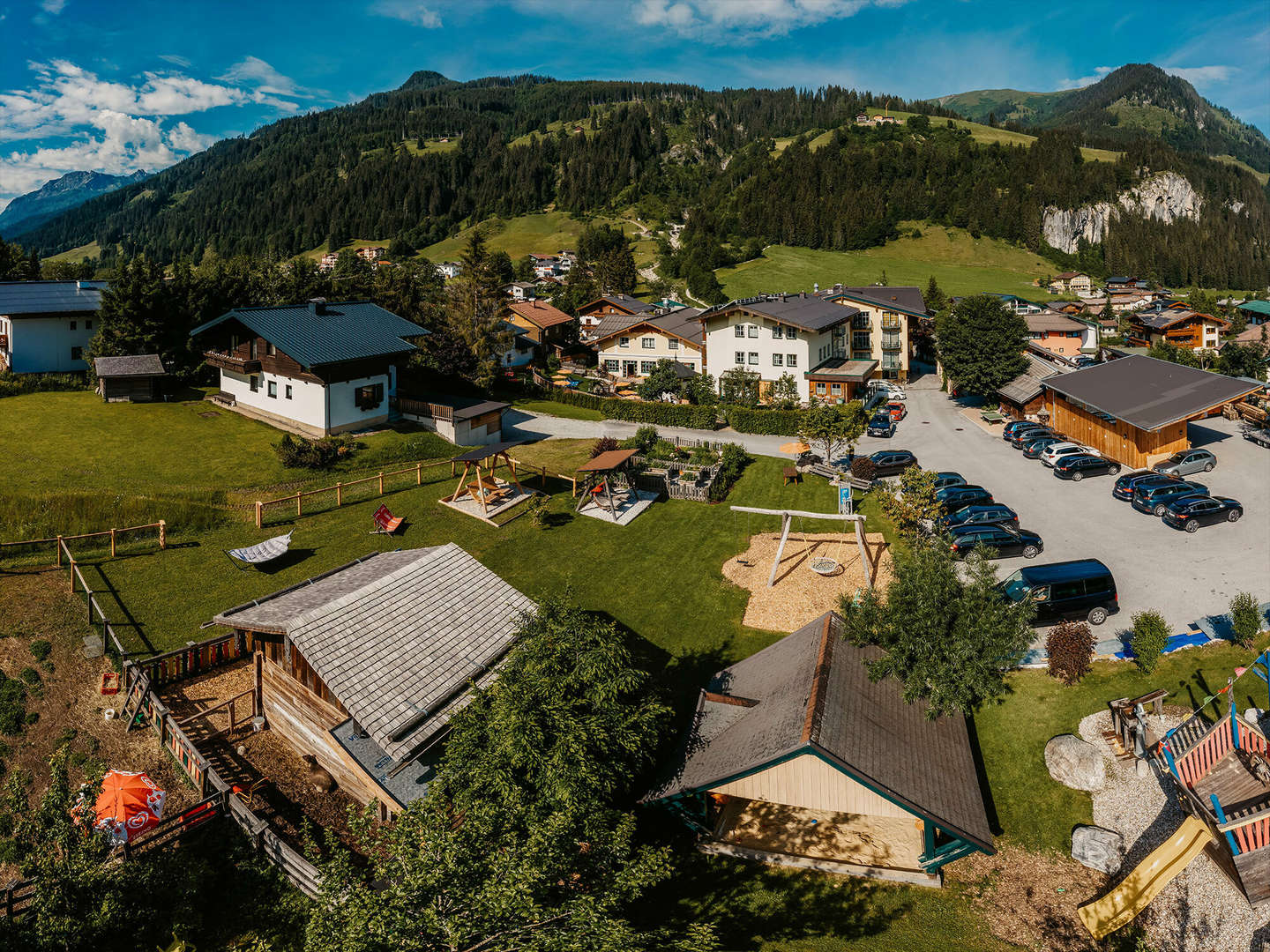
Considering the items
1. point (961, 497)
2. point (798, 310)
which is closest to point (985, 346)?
point (798, 310)

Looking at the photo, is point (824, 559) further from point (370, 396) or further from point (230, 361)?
point (230, 361)

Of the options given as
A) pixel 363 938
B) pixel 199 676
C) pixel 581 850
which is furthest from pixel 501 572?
pixel 363 938

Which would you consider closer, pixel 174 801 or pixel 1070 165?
pixel 174 801

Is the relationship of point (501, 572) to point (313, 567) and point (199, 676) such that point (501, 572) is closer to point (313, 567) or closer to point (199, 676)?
point (313, 567)

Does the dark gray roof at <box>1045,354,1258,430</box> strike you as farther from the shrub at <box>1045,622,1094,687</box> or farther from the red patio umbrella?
the red patio umbrella

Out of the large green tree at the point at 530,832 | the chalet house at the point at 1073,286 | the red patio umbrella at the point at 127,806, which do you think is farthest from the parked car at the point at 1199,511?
the chalet house at the point at 1073,286

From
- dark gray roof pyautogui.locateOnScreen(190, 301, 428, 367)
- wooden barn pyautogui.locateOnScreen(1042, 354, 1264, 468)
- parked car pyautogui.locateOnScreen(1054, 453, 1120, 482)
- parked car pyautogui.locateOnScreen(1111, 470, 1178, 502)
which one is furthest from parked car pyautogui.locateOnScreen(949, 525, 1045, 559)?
dark gray roof pyautogui.locateOnScreen(190, 301, 428, 367)

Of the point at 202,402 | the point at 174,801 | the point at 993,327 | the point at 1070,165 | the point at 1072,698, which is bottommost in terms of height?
the point at 174,801
